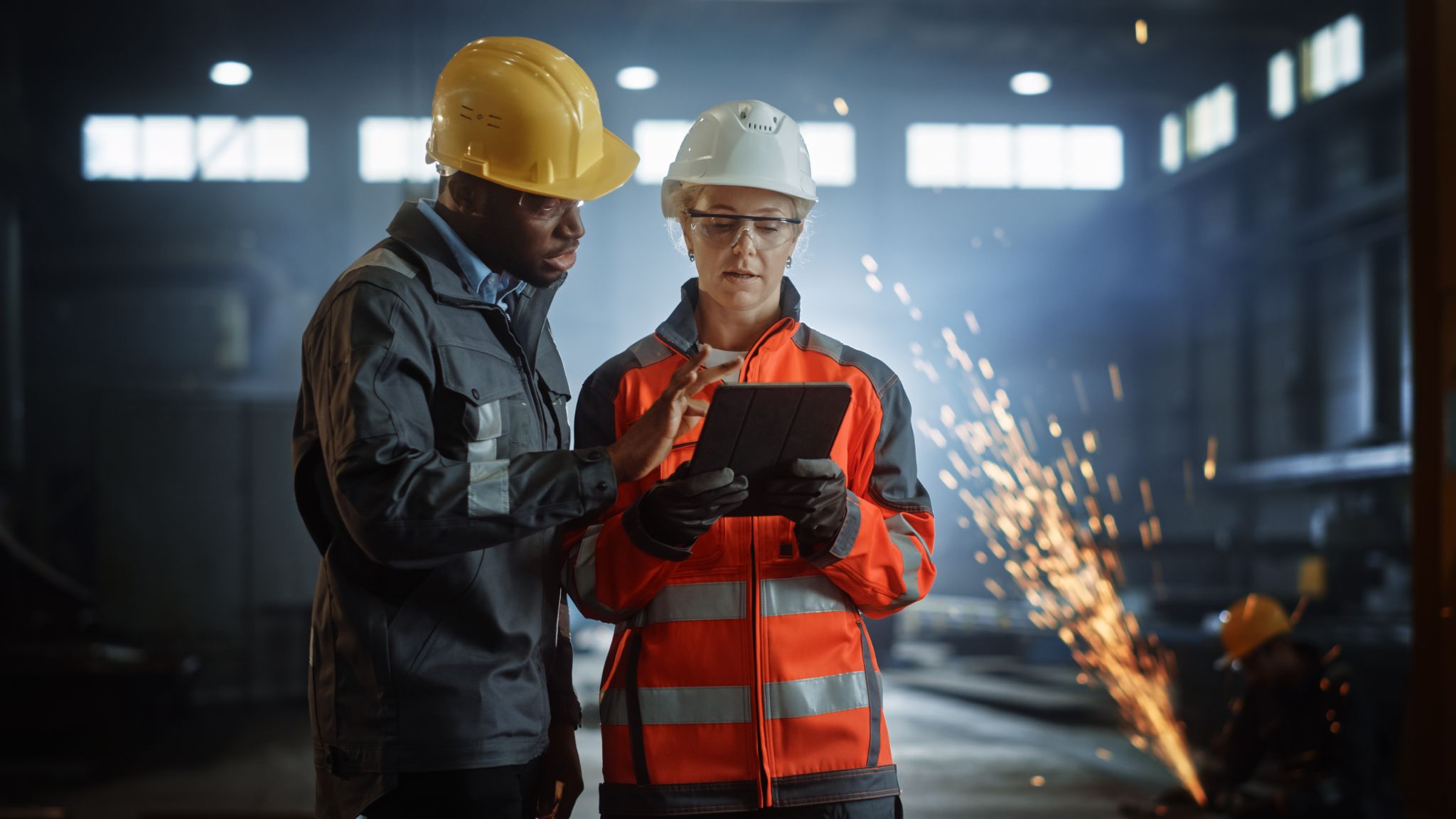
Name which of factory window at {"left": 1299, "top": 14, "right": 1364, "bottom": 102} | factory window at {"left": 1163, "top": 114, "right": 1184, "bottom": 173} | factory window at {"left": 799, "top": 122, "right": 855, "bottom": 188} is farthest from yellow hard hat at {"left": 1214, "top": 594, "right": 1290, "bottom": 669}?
factory window at {"left": 1299, "top": 14, "right": 1364, "bottom": 102}

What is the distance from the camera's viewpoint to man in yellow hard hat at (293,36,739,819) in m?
1.51

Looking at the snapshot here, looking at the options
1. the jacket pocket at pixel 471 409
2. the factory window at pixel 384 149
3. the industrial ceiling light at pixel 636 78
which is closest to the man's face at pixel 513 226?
the jacket pocket at pixel 471 409

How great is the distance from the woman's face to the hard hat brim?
14 cm

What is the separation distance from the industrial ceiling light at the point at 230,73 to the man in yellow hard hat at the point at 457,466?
7.57 meters

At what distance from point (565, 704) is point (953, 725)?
6.69m

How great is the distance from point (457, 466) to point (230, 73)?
8137mm

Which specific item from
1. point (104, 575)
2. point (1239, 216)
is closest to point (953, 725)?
point (104, 575)

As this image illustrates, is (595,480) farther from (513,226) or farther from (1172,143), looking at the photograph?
(1172,143)

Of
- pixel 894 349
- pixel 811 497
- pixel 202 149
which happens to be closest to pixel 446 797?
pixel 811 497

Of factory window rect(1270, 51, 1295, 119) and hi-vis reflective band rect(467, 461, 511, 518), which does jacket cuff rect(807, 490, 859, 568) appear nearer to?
hi-vis reflective band rect(467, 461, 511, 518)

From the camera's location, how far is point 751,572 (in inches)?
69.7

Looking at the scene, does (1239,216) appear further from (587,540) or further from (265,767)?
(587,540)

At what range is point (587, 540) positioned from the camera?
1.75m

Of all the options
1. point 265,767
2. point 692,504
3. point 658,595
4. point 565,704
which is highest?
point 692,504
